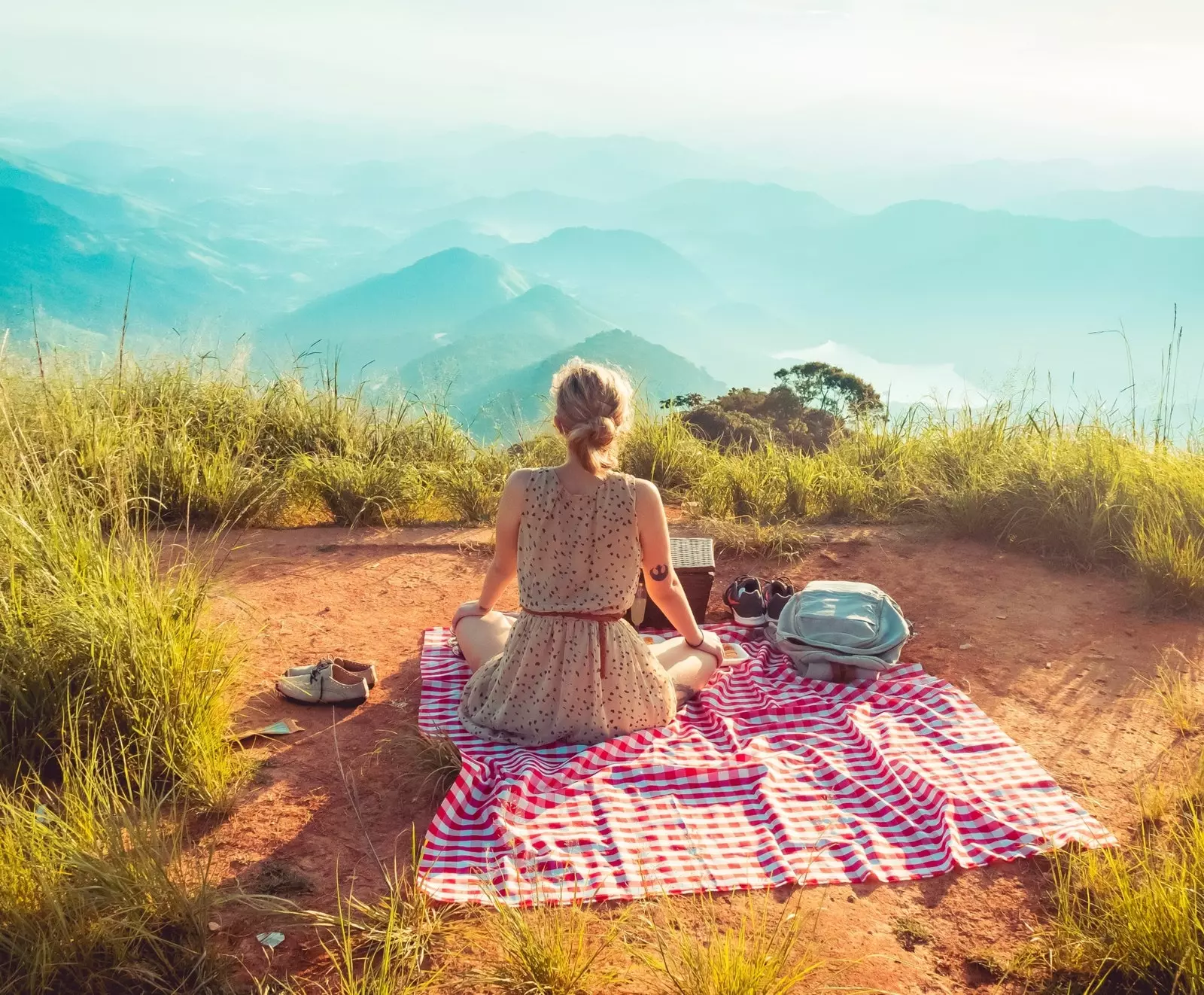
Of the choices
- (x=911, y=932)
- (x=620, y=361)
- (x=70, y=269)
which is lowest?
(x=620, y=361)

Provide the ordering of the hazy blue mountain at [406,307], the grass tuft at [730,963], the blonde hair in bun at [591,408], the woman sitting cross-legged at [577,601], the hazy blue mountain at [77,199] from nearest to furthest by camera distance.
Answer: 1. the grass tuft at [730,963]
2. the blonde hair in bun at [591,408]
3. the woman sitting cross-legged at [577,601]
4. the hazy blue mountain at [406,307]
5. the hazy blue mountain at [77,199]

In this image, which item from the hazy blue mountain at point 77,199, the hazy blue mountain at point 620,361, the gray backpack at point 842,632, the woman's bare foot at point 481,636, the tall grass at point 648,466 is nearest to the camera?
the woman's bare foot at point 481,636

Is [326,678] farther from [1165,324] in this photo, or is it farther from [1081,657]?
[1165,324]

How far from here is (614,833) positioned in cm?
261

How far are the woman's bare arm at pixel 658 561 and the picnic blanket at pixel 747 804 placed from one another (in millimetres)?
394

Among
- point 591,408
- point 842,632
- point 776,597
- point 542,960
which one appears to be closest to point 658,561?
point 591,408

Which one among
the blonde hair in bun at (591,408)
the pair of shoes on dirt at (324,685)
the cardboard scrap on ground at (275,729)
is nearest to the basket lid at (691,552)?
the blonde hair in bun at (591,408)

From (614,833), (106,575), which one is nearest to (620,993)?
(614,833)

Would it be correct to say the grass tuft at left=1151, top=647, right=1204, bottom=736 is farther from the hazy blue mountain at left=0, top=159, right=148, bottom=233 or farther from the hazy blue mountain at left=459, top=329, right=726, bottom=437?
the hazy blue mountain at left=0, top=159, right=148, bottom=233

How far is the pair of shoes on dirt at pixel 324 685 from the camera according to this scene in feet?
11.3

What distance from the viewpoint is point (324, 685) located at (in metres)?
3.46

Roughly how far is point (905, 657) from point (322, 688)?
256cm

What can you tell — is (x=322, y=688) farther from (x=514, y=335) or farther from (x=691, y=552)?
→ (x=514, y=335)

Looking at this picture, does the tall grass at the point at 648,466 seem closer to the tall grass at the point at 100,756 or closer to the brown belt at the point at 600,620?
the tall grass at the point at 100,756
